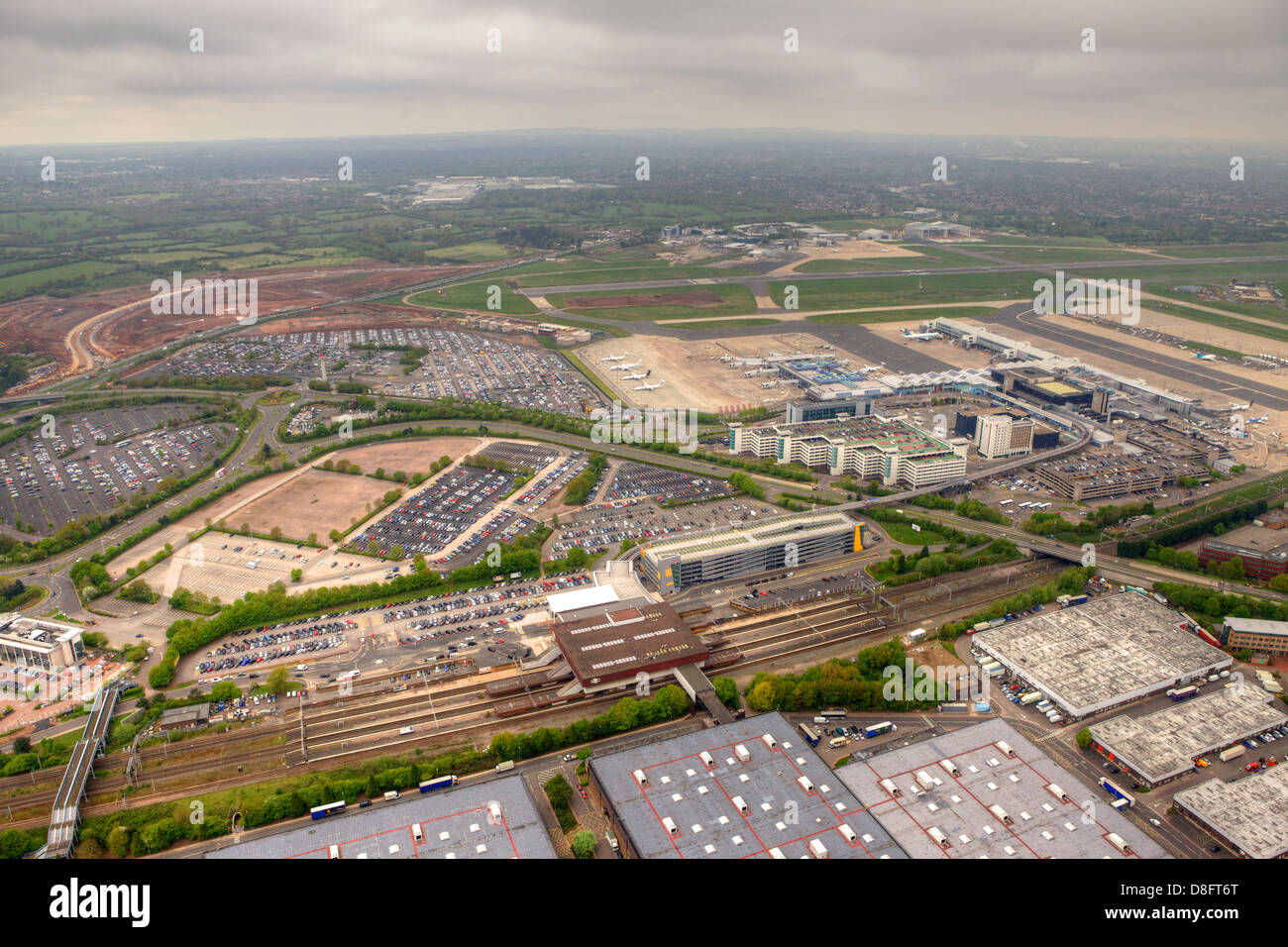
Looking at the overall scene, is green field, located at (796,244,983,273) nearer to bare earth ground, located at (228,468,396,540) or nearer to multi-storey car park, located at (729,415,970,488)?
multi-storey car park, located at (729,415,970,488)

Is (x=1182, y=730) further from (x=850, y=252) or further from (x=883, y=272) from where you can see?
(x=850, y=252)

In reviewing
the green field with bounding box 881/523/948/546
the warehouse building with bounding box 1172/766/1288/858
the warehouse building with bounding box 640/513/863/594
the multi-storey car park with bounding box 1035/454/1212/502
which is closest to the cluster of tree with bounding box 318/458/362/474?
the warehouse building with bounding box 640/513/863/594

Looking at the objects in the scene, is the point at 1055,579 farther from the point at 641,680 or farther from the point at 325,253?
the point at 325,253

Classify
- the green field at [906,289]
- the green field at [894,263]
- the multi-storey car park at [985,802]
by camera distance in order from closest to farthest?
the multi-storey car park at [985,802], the green field at [906,289], the green field at [894,263]

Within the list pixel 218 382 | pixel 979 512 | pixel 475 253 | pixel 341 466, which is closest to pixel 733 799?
pixel 979 512

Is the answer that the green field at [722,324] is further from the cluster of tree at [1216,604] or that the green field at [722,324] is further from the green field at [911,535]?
the cluster of tree at [1216,604]

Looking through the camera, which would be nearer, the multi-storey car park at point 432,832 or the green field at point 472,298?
the multi-storey car park at point 432,832

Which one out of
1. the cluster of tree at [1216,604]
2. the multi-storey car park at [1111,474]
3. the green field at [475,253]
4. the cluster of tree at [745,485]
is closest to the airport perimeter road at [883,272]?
the green field at [475,253]
